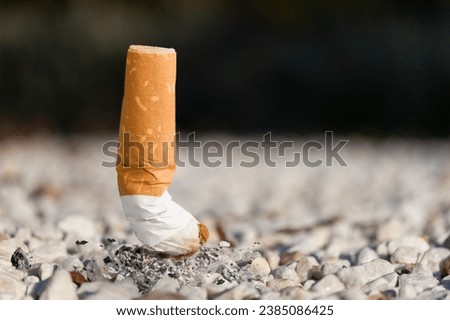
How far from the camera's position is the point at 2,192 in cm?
264

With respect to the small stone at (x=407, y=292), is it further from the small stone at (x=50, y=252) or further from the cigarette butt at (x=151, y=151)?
the small stone at (x=50, y=252)

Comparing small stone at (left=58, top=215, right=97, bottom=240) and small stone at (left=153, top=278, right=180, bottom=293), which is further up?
small stone at (left=153, top=278, right=180, bottom=293)

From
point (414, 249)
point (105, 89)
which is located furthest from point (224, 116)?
point (414, 249)

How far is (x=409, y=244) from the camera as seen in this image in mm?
1807

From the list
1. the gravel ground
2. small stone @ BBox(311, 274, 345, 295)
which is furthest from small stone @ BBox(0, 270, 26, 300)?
small stone @ BBox(311, 274, 345, 295)

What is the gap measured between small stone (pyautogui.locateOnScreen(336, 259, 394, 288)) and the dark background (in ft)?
11.4

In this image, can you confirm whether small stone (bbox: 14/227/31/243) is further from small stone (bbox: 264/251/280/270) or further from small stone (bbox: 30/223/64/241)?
small stone (bbox: 264/251/280/270)

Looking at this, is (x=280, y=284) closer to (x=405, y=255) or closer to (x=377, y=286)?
(x=377, y=286)

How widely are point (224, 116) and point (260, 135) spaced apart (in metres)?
0.29

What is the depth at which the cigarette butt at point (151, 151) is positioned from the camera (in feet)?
4.36

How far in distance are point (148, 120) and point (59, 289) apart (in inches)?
13.7

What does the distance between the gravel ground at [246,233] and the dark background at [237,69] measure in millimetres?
886

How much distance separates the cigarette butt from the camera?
4.36 feet

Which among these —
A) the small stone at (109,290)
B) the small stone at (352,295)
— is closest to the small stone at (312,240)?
the small stone at (352,295)
